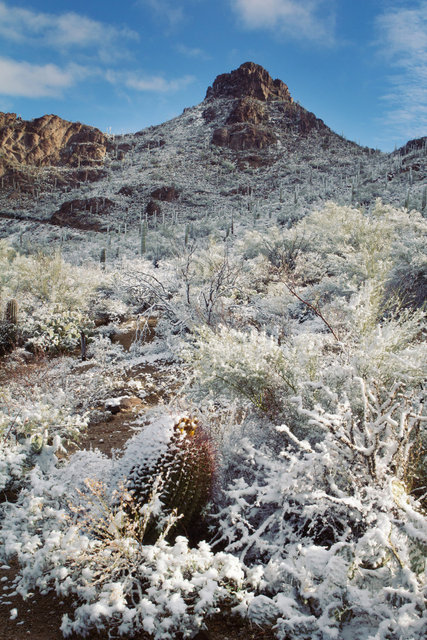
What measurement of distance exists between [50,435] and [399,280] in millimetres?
7609

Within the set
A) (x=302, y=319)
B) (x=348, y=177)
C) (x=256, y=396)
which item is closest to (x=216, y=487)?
(x=256, y=396)

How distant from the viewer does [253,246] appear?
16.9 m

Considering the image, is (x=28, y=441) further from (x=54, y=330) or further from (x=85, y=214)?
(x=85, y=214)

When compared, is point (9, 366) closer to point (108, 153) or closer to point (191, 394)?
point (191, 394)

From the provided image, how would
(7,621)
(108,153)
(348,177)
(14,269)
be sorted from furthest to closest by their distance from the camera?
(108,153), (348,177), (14,269), (7,621)

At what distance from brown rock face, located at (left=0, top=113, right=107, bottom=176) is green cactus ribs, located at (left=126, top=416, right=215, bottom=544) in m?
82.6

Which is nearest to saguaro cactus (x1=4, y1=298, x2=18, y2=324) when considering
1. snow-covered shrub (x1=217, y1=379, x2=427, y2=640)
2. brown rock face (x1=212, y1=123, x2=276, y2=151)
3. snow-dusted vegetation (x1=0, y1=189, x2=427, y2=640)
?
snow-dusted vegetation (x1=0, y1=189, x2=427, y2=640)

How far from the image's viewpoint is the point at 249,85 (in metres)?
93.8

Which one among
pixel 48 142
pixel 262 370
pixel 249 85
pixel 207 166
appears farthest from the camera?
pixel 249 85

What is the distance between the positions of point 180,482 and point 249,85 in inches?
4304

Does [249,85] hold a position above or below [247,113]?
above

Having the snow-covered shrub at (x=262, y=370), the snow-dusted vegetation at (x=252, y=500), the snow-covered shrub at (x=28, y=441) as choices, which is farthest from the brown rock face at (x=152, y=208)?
the snow-covered shrub at (x=262, y=370)

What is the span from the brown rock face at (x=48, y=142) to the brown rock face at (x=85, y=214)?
2668 cm

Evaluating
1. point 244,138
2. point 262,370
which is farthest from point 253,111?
point 262,370
